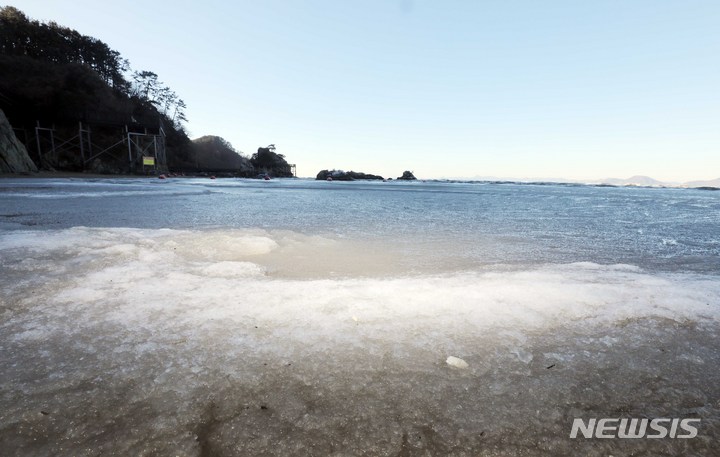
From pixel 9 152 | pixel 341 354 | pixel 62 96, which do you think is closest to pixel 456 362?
pixel 341 354

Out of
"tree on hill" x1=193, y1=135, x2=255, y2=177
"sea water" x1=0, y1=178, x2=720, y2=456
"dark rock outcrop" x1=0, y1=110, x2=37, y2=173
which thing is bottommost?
"sea water" x1=0, y1=178, x2=720, y2=456

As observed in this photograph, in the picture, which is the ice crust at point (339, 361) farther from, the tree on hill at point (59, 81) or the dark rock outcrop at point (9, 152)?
the tree on hill at point (59, 81)

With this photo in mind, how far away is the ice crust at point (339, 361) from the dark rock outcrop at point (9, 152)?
30.1m

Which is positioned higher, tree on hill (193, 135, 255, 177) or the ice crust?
tree on hill (193, 135, 255, 177)

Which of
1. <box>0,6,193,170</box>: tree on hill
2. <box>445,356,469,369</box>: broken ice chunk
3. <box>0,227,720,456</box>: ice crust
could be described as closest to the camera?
<box>0,227,720,456</box>: ice crust

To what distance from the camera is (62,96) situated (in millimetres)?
31266

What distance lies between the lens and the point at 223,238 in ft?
15.8

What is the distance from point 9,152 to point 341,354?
34.2m

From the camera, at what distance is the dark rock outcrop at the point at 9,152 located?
22438 millimetres

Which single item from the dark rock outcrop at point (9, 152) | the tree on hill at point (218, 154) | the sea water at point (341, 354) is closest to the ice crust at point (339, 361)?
the sea water at point (341, 354)

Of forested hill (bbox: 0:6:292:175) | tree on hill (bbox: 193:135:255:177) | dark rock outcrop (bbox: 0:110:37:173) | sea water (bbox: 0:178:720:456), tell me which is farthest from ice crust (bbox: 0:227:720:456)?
tree on hill (bbox: 193:135:255:177)

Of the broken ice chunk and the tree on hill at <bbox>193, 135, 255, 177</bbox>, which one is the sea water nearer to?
the broken ice chunk

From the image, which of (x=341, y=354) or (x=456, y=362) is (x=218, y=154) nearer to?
(x=341, y=354)

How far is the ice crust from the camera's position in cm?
119
